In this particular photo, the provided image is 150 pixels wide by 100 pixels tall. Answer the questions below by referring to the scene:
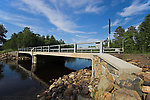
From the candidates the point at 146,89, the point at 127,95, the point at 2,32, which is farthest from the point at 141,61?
the point at 2,32

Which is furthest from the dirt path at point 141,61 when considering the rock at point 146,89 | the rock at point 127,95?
the rock at point 127,95

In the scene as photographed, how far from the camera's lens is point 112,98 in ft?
7.44

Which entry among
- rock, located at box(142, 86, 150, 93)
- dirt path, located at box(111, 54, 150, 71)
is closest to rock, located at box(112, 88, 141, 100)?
rock, located at box(142, 86, 150, 93)

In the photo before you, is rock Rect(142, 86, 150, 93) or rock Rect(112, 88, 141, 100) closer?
rock Rect(112, 88, 141, 100)

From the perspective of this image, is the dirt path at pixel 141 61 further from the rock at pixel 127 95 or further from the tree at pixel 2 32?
the tree at pixel 2 32

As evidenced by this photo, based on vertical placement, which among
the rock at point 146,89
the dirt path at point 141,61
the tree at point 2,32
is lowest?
the rock at point 146,89

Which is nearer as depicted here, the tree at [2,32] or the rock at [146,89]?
the rock at [146,89]

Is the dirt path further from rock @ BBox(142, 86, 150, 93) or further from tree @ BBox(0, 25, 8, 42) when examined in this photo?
tree @ BBox(0, 25, 8, 42)

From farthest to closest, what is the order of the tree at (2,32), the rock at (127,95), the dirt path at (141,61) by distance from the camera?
the tree at (2,32) → the dirt path at (141,61) → the rock at (127,95)

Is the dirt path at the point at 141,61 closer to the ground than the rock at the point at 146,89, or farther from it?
farther from it

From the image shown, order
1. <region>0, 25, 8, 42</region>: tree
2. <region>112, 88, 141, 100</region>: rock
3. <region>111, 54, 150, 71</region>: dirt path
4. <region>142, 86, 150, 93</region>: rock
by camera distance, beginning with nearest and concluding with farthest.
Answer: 1. <region>112, 88, 141, 100</region>: rock
2. <region>142, 86, 150, 93</region>: rock
3. <region>111, 54, 150, 71</region>: dirt path
4. <region>0, 25, 8, 42</region>: tree

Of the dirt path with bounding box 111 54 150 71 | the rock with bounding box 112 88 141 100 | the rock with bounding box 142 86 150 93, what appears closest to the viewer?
the rock with bounding box 112 88 141 100

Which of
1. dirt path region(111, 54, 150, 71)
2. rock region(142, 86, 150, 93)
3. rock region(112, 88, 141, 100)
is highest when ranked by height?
dirt path region(111, 54, 150, 71)

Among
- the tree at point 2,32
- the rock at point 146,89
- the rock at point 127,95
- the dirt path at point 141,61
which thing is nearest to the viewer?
the rock at point 127,95
